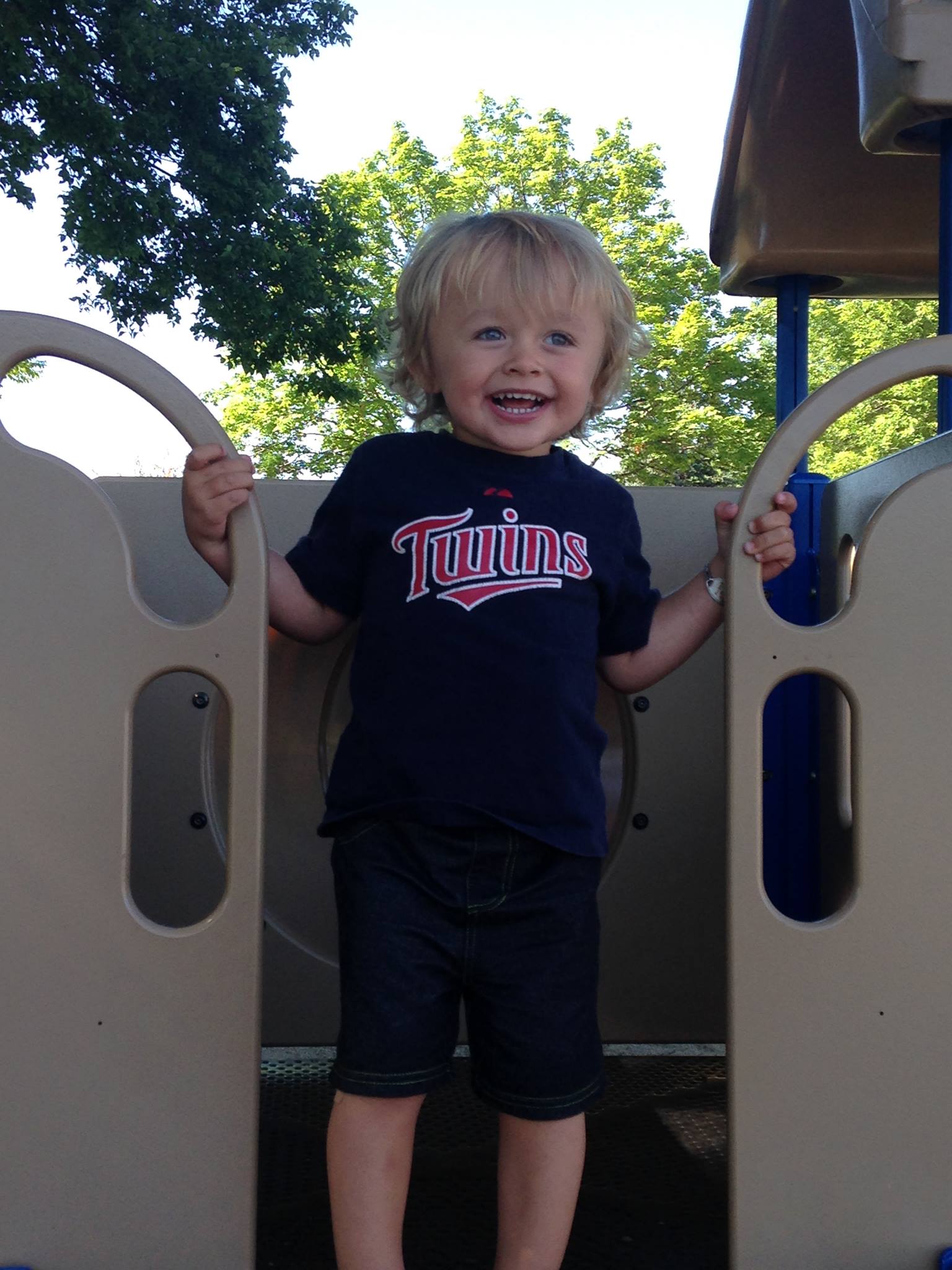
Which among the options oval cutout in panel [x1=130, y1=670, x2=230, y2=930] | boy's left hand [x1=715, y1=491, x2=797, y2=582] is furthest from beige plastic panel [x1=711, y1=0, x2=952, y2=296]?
oval cutout in panel [x1=130, y1=670, x2=230, y2=930]

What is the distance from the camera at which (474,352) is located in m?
1.39

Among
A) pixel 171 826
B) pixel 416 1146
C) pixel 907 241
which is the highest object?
pixel 907 241

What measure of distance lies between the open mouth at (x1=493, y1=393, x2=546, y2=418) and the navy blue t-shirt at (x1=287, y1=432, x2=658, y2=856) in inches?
2.2

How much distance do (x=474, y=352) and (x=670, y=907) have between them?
0.84 m

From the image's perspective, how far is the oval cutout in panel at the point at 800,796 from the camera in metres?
1.83

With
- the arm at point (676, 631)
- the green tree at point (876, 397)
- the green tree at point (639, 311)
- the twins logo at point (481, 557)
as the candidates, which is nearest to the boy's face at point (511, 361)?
the twins logo at point (481, 557)

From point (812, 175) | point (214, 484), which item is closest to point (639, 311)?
point (812, 175)

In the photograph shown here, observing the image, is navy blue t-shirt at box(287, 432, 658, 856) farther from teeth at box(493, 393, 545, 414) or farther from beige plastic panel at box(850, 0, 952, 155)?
beige plastic panel at box(850, 0, 952, 155)

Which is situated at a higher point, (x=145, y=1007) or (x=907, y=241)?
(x=907, y=241)

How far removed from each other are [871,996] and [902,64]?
3.31ft

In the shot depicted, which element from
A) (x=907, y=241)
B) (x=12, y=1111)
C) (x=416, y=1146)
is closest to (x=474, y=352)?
(x=12, y=1111)

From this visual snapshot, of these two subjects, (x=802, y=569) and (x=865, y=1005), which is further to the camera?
(x=802, y=569)

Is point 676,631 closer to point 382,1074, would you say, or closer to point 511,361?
point 511,361

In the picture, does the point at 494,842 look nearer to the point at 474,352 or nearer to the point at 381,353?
the point at 474,352
